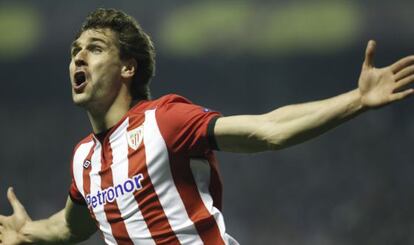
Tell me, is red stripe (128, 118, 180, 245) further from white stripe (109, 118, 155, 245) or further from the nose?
the nose

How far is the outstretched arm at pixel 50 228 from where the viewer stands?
3314 millimetres

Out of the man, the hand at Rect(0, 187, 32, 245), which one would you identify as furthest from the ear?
the hand at Rect(0, 187, 32, 245)

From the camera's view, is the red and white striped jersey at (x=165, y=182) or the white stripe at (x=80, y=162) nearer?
the red and white striped jersey at (x=165, y=182)

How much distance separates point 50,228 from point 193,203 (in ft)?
3.21

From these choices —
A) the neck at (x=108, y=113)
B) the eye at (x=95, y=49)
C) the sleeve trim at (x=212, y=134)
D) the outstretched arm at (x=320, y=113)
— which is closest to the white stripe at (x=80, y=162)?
the neck at (x=108, y=113)

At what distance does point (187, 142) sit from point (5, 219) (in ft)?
4.10

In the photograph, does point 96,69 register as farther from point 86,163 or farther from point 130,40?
point 86,163

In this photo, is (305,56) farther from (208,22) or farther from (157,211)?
(157,211)

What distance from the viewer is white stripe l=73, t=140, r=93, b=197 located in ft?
9.90

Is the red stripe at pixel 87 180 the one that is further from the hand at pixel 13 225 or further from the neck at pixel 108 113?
the hand at pixel 13 225

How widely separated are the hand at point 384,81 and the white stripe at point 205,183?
0.71 meters

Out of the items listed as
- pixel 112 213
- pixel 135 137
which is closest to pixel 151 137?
pixel 135 137

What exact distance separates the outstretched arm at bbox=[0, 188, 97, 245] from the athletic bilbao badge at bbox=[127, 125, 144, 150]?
607 millimetres

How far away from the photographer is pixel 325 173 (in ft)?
18.9
